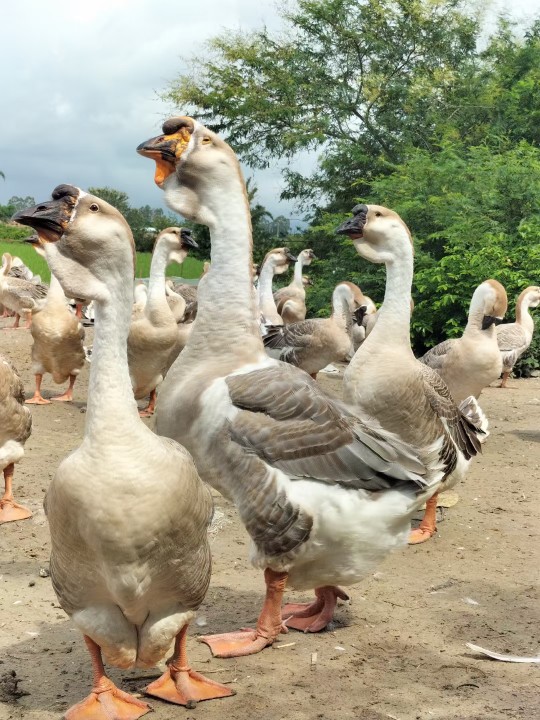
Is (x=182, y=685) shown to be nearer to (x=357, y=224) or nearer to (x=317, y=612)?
(x=317, y=612)

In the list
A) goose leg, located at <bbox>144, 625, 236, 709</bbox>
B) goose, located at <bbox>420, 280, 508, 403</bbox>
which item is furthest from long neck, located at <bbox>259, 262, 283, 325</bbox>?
goose leg, located at <bbox>144, 625, 236, 709</bbox>

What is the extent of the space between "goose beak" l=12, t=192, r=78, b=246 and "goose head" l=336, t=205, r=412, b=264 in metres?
3.25

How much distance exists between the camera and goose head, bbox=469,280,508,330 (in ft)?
30.0

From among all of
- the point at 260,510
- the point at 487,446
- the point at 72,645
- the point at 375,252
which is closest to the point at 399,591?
the point at 260,510

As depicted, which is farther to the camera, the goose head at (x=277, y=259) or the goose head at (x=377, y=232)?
the goose head at (x=277, y=259)

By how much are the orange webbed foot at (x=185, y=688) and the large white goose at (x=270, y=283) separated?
12.2 m

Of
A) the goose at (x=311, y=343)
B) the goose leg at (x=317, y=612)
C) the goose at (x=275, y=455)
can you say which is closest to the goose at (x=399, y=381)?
the goose at (x=275, y=455)

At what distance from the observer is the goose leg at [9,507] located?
5.96m

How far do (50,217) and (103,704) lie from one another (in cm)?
196

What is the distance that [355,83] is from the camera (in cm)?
2527

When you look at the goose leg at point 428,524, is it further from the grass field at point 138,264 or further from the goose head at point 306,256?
the grass field at point 138,264

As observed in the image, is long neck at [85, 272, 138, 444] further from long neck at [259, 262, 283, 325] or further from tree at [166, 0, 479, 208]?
A: tree at [166, 0, 479, 208]

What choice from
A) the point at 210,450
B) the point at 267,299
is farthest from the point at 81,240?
the point at 267,299

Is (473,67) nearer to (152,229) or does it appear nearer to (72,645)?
(152,229)
